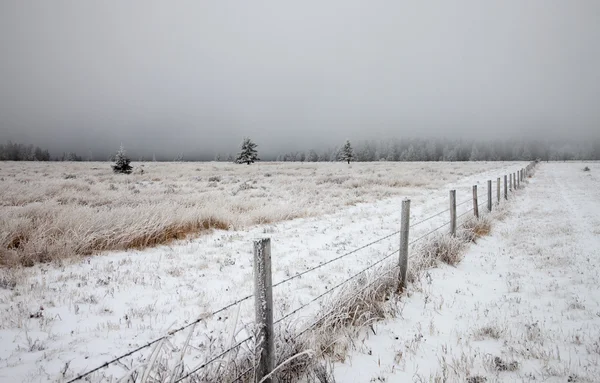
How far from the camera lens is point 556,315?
4.46 m

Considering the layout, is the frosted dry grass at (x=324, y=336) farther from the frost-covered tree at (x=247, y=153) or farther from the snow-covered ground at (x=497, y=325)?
the frost-covered tree at (x=247, y=153)

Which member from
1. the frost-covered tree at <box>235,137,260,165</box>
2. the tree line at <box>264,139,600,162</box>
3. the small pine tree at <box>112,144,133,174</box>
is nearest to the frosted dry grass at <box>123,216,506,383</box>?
the small pine tree at <box>112,144,133,174</box>

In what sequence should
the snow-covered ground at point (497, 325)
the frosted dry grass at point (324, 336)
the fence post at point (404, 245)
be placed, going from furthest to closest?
the fence post at point (404, 245)
the snow-covered ground at point (497, 325)
the frosted dry grass at point (324, 336)

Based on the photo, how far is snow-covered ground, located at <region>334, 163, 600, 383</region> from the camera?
3219 millimetres

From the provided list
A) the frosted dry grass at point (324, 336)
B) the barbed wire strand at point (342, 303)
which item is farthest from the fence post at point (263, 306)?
the barbed wire strand at point (342, 303)

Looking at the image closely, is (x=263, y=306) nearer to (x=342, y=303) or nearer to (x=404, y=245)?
(x=342, y=303)

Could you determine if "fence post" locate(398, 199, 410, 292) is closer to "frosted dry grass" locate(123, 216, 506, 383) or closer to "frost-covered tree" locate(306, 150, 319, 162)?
"frosted dry grass" locate(123, 216, 506, 383)

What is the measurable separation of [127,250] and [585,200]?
21383mm

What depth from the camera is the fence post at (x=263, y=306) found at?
8.41ft

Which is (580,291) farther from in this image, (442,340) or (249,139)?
(249,139)

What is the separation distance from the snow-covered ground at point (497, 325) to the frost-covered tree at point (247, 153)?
58.3 m

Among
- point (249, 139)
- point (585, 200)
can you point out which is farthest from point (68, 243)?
point (249, 139)

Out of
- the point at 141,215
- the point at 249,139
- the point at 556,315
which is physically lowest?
the point at 556,315

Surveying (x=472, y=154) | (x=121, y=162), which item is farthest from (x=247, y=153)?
(x=472, y=154)
